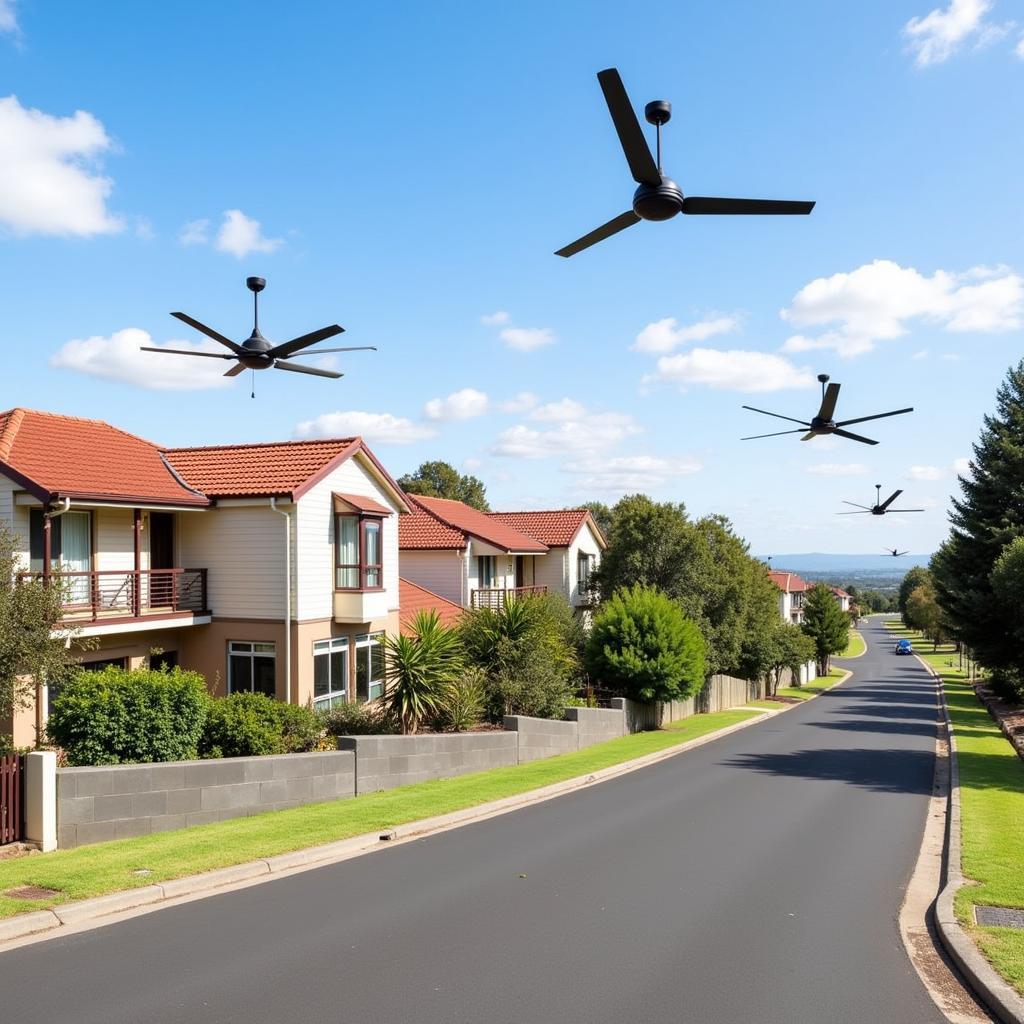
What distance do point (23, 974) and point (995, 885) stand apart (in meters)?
9.99

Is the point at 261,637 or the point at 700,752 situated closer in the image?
the point at 261,637

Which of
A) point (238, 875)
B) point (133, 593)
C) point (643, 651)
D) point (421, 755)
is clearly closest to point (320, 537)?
point (133, 593)

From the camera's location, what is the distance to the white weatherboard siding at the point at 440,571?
122 feet

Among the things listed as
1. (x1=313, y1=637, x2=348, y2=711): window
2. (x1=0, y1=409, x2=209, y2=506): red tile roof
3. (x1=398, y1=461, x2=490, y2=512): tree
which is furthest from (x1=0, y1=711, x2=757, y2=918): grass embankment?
(x1=398, y1=461, x2=490, y2=512): tree

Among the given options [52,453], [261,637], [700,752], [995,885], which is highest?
[52,453]

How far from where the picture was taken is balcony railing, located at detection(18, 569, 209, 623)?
19031 millimetres

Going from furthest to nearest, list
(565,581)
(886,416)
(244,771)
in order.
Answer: (565,581), (886,416), (244,771)

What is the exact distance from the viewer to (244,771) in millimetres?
14211

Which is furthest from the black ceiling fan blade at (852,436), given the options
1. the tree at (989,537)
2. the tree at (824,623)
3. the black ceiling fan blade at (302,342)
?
the tree at (824,623)

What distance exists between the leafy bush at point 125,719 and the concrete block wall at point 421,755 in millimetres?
3226

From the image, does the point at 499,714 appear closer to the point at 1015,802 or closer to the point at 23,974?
the point at 1015,802

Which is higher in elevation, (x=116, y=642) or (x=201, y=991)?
(x=116, y=642)

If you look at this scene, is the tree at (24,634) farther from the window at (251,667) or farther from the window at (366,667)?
the window at (366,667)

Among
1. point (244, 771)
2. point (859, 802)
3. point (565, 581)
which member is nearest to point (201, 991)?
point (244, 771)
